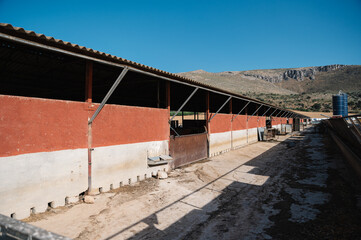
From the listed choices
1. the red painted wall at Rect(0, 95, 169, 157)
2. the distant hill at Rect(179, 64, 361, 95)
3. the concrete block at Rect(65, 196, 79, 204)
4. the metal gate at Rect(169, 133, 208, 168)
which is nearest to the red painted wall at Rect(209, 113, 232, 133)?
the metal gate at Rect(169, 133, 208, 168)

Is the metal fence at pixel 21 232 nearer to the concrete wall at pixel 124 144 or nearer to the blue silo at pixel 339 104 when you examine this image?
the concrete wall at pixel 124 144

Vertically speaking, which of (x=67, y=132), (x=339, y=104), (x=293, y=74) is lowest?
(x=67, y=132)

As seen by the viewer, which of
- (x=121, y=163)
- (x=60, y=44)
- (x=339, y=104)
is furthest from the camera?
(x=339, y=104)

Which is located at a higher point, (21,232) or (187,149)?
(21,232)

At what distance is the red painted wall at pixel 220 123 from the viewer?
13148 millimetres

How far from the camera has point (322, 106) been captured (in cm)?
8138

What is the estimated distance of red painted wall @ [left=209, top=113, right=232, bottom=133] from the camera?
13.1 metres

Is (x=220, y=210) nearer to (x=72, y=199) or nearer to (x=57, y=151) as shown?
(x=72, y=199)

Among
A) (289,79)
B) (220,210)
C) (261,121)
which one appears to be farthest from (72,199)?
(289,79)

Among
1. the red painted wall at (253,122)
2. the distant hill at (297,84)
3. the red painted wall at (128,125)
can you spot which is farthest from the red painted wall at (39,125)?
the distant hill at (297,84)

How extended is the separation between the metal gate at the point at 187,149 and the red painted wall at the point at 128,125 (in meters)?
0.81

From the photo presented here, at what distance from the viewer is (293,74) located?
185875 millimetres

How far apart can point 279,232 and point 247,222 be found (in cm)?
71

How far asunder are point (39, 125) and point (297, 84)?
197 metres
